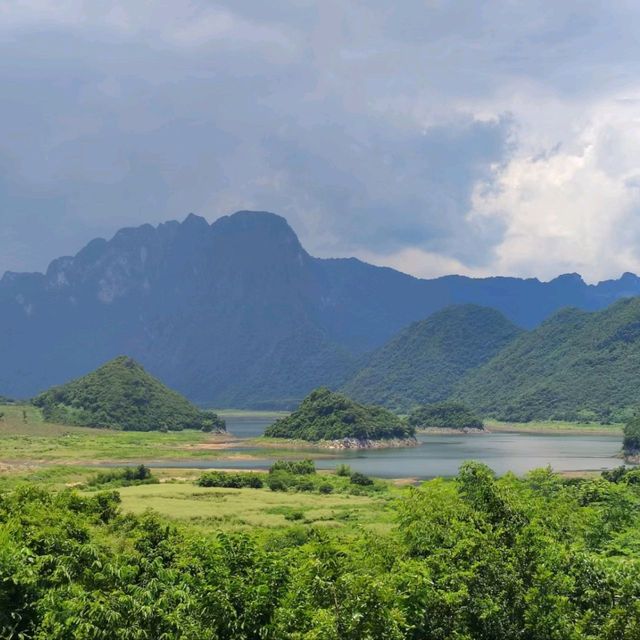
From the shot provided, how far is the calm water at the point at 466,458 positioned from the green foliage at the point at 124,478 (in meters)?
37.1

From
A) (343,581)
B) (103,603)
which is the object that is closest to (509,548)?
(343,581)

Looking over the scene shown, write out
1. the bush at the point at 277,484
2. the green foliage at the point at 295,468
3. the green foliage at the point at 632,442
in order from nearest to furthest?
the bush at the point at 277,484 < the green foliage at the point at 295,468 < the green foliage at the point at 632,442

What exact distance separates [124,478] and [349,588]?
282 feet

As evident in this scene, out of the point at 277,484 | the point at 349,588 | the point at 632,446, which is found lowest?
the point at 632,446

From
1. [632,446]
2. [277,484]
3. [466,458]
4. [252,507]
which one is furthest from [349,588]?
[632,446]

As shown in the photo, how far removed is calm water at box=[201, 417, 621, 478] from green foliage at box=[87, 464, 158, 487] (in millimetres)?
37060

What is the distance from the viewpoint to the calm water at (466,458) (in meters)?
129

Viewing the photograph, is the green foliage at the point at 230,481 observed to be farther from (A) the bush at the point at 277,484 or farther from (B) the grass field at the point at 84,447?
(B) the grass field at the point at 84,447

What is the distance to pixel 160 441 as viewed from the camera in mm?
192250

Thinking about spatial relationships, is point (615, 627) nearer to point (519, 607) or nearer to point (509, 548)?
point (519, 607)

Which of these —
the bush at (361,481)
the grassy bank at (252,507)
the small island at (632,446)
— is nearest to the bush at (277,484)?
the grassy bank at (252,507)

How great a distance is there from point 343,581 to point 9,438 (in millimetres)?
166446

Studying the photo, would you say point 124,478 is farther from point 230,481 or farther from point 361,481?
point 361,481

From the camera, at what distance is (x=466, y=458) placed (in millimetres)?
149625
